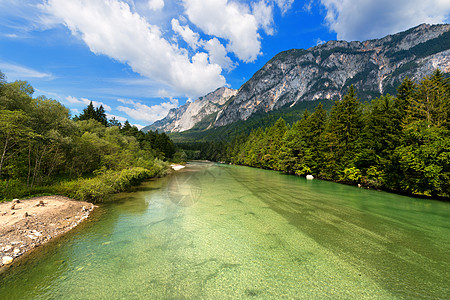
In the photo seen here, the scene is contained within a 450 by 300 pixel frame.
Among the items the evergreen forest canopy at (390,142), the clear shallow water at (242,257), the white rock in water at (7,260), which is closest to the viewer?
the clear shallow water at (242,257)

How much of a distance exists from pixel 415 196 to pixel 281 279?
86.4 ft

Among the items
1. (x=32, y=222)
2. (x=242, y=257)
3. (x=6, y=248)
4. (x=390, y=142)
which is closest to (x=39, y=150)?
(x=32, y=222)

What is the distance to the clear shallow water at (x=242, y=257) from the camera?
5.97 m

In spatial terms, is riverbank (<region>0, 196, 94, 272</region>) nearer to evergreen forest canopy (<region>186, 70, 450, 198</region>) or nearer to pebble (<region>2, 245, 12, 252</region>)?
pebble (<region>2, 245, 12, 252</region>)

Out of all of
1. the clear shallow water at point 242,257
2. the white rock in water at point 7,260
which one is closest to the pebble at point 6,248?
the white rock in water at point 7,260

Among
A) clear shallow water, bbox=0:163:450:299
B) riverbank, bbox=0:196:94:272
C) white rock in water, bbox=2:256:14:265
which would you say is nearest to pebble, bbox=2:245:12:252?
riverbank, bbox=0:196:94:272

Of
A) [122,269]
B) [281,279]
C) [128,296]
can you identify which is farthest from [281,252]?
[122,269]

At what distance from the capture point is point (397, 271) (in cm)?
707

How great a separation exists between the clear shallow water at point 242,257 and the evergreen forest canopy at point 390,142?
25.6 ft

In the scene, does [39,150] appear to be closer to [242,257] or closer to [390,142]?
[242,257]

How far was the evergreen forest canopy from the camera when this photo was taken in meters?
18.5

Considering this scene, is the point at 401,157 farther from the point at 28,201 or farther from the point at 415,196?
the point at 28,201

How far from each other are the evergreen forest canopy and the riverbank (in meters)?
32.7

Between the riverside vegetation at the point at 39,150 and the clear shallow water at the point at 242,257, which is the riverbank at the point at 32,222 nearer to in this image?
the clear shallow water at the point at 242,257
